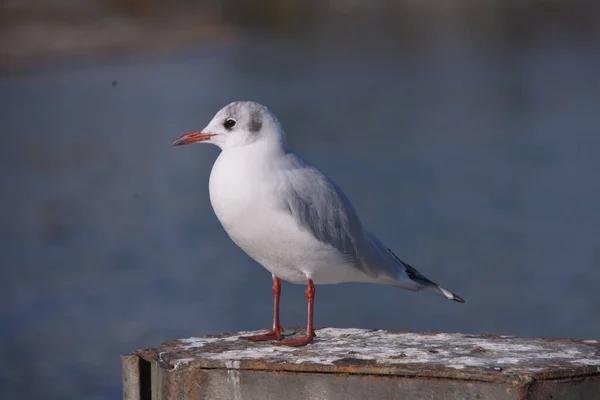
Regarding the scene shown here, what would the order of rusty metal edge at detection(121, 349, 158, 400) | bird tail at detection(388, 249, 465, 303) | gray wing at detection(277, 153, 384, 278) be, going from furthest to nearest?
bird tail at detection(388, 249, 465, 303), gray wing at detection(277, 153, 384, 278), rusty metal edge at detection(121, 349, 158, 400)

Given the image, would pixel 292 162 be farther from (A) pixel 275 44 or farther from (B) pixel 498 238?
(A) pixel 275 44

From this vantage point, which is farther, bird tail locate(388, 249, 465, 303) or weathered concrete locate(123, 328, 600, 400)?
bird tail locate(388, 249, 465, 303)

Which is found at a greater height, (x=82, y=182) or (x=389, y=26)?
(x=389, y=26)

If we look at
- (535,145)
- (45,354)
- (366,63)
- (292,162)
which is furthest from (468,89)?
(292,162)

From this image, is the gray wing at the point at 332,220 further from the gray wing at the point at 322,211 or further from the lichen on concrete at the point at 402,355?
the lichen on concrete at the point at 402,355

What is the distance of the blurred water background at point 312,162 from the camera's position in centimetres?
1021

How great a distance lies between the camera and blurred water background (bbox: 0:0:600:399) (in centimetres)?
1021

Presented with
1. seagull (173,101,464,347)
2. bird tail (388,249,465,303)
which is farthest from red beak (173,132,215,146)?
bird tail (388,249,465,303)

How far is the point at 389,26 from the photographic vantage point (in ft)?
123

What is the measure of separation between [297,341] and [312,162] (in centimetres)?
1093

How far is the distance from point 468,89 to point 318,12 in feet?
52.7

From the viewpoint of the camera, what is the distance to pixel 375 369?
12.3 ft

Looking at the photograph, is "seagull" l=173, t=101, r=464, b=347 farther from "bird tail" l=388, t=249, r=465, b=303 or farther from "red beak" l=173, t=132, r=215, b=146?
"bird tail" l=388, t=249, r=465, b=303

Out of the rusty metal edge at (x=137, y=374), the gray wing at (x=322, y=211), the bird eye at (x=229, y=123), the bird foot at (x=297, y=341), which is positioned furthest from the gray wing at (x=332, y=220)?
the rusty metal edge at (x=137, y=374)
